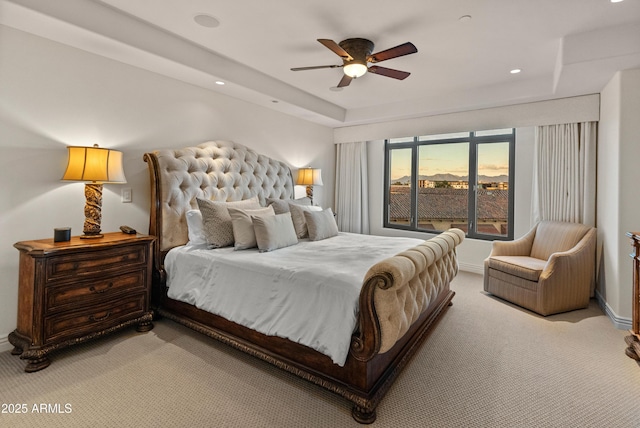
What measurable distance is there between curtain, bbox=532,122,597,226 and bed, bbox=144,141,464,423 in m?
1.76

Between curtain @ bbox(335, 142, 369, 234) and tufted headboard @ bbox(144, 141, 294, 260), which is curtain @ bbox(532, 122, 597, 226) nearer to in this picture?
curtain @ bbox(335, 142, 369, 234)

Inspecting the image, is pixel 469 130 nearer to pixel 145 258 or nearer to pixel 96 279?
pixel 145 258

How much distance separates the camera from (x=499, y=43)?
2914 mm

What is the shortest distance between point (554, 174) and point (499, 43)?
2041 mm

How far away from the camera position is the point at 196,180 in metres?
3.37

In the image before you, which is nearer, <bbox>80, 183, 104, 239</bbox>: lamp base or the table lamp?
the table lamp

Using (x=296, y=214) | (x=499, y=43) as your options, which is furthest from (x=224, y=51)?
(x=499, y=43)

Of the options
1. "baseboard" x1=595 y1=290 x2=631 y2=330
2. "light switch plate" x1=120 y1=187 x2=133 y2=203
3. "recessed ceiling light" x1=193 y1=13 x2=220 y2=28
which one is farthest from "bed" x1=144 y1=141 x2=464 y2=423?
"baseboard" x1=595 y1=290 x2=631 y2=330

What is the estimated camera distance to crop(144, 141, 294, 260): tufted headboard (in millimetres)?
3068

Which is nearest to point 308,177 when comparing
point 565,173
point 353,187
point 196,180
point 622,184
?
point 353,187

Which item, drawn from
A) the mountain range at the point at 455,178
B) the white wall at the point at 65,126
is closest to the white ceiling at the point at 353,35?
the white wall at the point at 65,126

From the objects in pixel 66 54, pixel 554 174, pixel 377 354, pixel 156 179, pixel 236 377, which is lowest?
pixel 236 377

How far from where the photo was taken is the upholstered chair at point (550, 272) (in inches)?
126

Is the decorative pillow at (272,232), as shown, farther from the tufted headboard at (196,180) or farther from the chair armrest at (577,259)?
the chair armrest at (577,259)
